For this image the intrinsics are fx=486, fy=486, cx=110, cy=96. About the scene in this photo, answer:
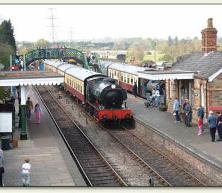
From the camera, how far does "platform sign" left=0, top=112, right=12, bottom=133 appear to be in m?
19.6

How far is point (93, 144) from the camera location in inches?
830

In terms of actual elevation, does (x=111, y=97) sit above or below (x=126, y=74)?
below

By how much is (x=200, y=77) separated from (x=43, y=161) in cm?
888

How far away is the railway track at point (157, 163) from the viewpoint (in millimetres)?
15039

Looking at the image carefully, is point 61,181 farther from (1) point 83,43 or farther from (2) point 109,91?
(1) point 83,43

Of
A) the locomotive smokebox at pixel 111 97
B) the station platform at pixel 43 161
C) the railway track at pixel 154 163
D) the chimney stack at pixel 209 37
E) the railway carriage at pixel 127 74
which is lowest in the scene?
the railway track at pixel 154 163

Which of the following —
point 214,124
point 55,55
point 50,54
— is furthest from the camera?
point 50,54

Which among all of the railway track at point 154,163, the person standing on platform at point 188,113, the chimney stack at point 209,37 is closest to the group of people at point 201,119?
the person standing on platform at point 188,113

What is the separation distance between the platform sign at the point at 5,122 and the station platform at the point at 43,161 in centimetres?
82

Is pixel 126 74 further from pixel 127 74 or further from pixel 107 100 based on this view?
pixel 107 100

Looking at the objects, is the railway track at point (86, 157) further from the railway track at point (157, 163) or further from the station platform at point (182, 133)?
the station platform at point (182, 133)

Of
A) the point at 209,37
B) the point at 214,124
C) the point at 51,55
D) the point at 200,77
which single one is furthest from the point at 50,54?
the point at 214,124

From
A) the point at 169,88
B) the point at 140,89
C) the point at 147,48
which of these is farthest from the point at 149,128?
the point at 147,48

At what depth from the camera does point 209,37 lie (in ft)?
82.0
